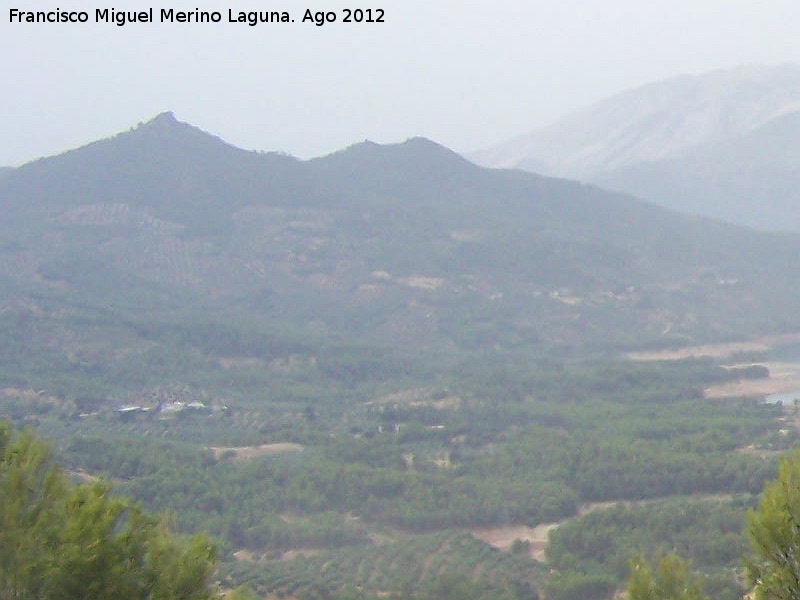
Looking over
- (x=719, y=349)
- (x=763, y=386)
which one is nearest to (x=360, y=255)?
(x=719, y=349)

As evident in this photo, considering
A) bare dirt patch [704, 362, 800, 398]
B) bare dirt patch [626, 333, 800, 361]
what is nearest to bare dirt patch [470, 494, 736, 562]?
bare dirt patch [704, 362, 800, 398]

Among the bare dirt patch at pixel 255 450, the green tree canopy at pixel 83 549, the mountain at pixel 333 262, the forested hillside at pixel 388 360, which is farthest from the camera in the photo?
the mountain at pixel 333 262

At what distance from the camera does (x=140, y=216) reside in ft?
258

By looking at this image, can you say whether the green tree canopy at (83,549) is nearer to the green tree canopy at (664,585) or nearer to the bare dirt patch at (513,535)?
the green tree canopy at (664,585)

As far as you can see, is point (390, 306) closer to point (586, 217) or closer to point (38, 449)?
point (586, 217)

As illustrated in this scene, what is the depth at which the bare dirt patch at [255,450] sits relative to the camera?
129 ft

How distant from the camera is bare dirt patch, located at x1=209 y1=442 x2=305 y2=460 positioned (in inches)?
1550

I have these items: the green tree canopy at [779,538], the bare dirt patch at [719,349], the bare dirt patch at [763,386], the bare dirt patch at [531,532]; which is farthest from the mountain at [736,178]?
the green tree canopy at [779,538]

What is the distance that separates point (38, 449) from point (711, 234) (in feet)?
275

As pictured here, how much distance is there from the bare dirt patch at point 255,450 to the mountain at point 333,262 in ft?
45.0

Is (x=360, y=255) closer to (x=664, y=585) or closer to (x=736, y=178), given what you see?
(x=664, y=585)

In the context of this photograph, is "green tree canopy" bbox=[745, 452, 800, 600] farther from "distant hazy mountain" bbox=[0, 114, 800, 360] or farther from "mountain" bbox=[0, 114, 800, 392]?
"distant hazy mountain" bbox=[0, 114, 800, 360]

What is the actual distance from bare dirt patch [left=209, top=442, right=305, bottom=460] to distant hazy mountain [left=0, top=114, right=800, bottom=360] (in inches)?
752

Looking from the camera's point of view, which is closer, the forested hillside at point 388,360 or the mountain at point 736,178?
the forested hillside at point 388,360
